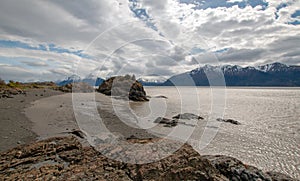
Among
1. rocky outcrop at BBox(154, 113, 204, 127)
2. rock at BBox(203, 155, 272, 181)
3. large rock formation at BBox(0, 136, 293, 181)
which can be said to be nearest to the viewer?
large rock formation at BBox(0, 136, 293, 181)

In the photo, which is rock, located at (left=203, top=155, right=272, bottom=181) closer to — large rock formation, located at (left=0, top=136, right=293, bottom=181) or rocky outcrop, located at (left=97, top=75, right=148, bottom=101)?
large rock formation, located at (left=0, top=136, right=293, bottom=181)

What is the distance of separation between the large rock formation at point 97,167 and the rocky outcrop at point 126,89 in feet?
150

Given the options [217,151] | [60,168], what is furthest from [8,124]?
[217,151]

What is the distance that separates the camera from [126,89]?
56000 mm

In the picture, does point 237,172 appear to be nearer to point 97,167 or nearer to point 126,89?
point 97,167

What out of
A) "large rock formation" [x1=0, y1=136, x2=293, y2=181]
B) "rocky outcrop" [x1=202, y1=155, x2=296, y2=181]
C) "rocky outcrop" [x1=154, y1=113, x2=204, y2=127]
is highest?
"large rock formation" [x1=0, y1=136, x2=293, y2=181]

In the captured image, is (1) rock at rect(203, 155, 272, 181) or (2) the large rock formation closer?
(2) the large rock formation

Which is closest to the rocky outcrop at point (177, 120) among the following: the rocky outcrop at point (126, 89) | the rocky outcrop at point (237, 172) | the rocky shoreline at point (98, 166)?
the rocky outcrop at point (237, 172)

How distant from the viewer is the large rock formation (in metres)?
5.13

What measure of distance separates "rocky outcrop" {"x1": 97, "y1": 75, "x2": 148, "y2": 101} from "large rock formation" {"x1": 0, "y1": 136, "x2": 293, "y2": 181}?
150 feet

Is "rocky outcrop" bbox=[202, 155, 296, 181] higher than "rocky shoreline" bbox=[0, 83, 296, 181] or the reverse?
the reverse

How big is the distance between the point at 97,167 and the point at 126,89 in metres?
50.9

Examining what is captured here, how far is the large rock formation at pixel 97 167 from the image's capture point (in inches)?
202

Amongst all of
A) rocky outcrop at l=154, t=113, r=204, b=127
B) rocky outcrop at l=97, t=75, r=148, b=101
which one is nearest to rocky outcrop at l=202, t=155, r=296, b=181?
rocky outcrop at l=154, t=113, r=204, b=127
